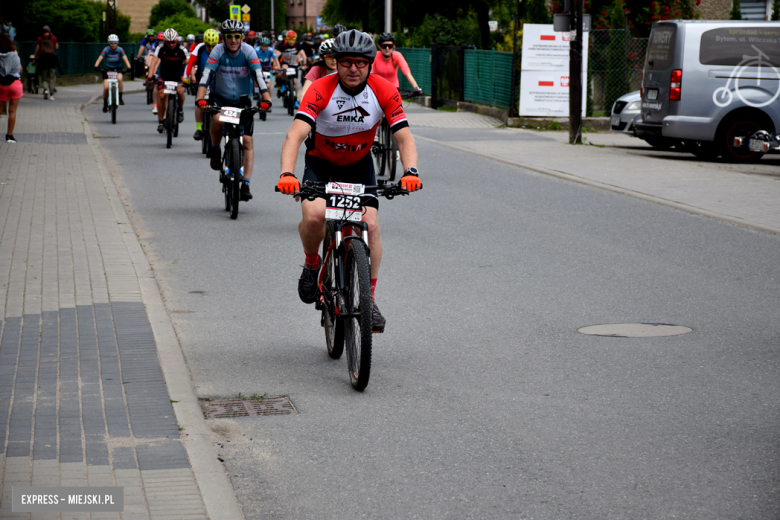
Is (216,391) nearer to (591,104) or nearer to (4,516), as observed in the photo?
(4,516)

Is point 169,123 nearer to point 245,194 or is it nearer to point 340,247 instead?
point 245,194

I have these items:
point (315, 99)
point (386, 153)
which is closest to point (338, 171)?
point (315, 99)

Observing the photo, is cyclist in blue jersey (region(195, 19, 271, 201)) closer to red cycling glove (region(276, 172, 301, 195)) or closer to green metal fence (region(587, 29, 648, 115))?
red cycling glove (region(276, 172, 301, 195))

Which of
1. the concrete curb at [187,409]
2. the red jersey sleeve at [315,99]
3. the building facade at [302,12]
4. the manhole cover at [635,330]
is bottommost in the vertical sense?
the manhole cover at [635,330]

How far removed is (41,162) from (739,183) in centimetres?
1008

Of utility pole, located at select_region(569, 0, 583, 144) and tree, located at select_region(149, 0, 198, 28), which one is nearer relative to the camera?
utility pole, located at select_region(569, 0, 583, 144)

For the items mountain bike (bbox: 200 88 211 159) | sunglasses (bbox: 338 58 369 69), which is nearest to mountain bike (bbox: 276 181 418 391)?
sunglasses (bbox: 338 58 369 69)

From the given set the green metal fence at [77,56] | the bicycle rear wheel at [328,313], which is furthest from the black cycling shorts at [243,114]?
the green metal fence at [77,56]

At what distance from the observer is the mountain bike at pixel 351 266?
5.45 meters

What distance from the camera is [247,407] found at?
539cm

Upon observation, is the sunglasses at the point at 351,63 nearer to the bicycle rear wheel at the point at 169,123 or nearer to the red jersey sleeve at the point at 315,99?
the red jersey sleeve at the point at 315,99

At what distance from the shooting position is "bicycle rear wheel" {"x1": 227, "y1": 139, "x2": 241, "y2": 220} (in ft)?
37.5

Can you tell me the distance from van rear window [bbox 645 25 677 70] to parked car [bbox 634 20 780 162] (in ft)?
0.06

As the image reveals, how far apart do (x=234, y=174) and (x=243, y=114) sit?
670 millimetres
